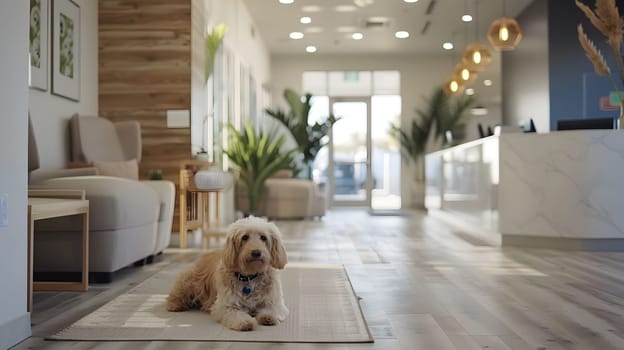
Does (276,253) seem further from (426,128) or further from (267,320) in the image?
(426,128)

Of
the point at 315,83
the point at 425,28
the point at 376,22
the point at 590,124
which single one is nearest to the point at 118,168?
the point at 590,124

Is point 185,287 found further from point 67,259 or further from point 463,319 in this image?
point 463,319

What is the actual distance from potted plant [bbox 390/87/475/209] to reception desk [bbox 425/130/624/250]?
6.78 meters

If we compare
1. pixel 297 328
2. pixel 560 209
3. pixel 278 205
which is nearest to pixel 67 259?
pixel 297 328

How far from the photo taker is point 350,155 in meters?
12.9

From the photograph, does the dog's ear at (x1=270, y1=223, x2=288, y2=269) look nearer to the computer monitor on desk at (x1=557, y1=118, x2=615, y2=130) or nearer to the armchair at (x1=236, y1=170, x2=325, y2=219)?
the computer monitor on desk at (x1=557, y1=118, x2=615, y2=130)

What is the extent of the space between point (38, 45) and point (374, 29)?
7093mm

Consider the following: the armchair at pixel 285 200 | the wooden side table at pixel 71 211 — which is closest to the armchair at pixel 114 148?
the wooden side table at pixel 71 211

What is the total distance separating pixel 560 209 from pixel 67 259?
3.77 metres

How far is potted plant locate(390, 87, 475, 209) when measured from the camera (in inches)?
490

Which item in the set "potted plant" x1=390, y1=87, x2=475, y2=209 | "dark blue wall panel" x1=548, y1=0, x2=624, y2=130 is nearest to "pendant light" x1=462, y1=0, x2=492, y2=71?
"dark blue wall panel" x1=548, y1=0, x2=624, y2=130

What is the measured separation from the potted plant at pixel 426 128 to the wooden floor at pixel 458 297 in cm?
695

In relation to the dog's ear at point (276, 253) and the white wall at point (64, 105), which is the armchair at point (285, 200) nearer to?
the white wall at point (64, 105)

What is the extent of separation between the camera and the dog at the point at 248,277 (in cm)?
235
